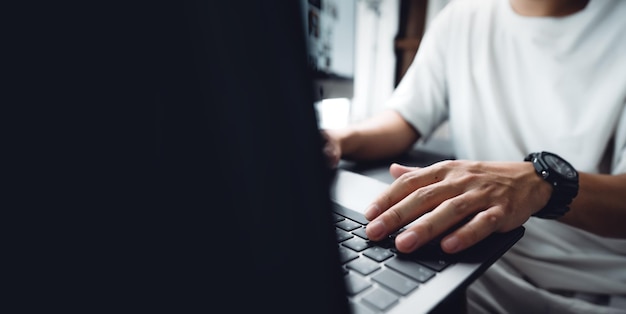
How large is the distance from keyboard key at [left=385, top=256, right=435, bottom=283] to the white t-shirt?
13.9 inches

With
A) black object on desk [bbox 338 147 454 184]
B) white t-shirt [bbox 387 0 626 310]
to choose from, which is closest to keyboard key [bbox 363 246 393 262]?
black object on desk [bbox 338 147 454 184]

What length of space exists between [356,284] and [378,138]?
469 millimetres

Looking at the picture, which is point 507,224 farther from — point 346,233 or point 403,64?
point 403,64

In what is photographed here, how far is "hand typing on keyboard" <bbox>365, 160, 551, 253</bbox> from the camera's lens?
1.01ft

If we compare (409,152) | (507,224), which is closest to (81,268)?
(507,224)

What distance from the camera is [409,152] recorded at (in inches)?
29.1

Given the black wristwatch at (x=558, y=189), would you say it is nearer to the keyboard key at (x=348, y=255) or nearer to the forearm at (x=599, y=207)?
the forearm at (x=599, y=207)

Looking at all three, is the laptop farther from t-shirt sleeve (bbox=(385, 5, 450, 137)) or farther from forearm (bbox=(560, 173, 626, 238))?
t-shirt sleeve (bbox=(385, 5, 450, 137))

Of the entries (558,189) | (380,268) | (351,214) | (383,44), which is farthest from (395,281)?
(383,44)

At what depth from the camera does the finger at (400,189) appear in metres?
0.35

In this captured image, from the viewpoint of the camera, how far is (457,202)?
353 millimetres

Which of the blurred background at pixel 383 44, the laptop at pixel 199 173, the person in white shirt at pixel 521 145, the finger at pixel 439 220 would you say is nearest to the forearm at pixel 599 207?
the person in white shirt at pixel 521 145

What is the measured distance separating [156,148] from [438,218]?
0.28 m

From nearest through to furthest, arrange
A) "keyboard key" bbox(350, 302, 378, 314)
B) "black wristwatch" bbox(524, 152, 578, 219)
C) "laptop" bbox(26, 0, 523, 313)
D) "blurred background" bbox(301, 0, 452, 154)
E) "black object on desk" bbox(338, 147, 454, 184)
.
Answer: "laptop" bbox(26, 0, 523, 313), "keyboard key" bbox(350, 302, 378, 314), "black wristwatch" bbox(524, 152, 578, 219), "black object on desk" bbox(338, 147, 454, 184), "blurred background" bbox(301, 0, 452, 154)
